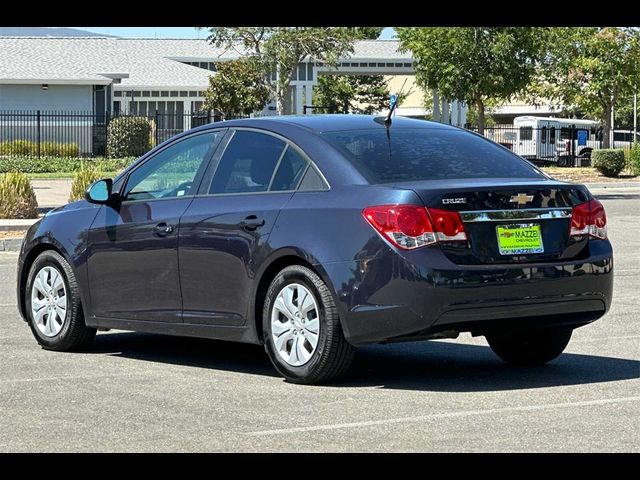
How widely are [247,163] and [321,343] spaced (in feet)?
5.02

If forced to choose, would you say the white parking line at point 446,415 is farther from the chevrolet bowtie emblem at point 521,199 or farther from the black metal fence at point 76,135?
the black metal fence at point 76,135

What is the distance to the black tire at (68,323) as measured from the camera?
10469mm

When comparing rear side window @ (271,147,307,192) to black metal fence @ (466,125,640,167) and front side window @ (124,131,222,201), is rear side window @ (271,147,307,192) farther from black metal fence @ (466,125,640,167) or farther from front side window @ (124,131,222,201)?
black metal fence @ (466,125,640,167)

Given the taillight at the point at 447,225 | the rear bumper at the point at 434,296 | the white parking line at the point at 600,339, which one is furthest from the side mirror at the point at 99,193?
the white parking line at the point at 600,339

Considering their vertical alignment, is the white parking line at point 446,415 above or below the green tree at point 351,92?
below

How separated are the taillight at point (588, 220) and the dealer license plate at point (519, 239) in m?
0.29

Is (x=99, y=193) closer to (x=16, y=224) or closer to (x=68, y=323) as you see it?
(x=68, y=323)

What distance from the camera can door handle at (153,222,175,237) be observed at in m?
9.83

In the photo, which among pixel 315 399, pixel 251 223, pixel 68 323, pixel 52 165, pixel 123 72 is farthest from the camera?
pixel 123 72

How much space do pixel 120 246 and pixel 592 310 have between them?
10.6ft

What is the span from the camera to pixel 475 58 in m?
49.0

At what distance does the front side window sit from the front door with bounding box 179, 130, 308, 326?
0.21m

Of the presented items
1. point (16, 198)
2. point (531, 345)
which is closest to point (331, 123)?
point (531, 345)
